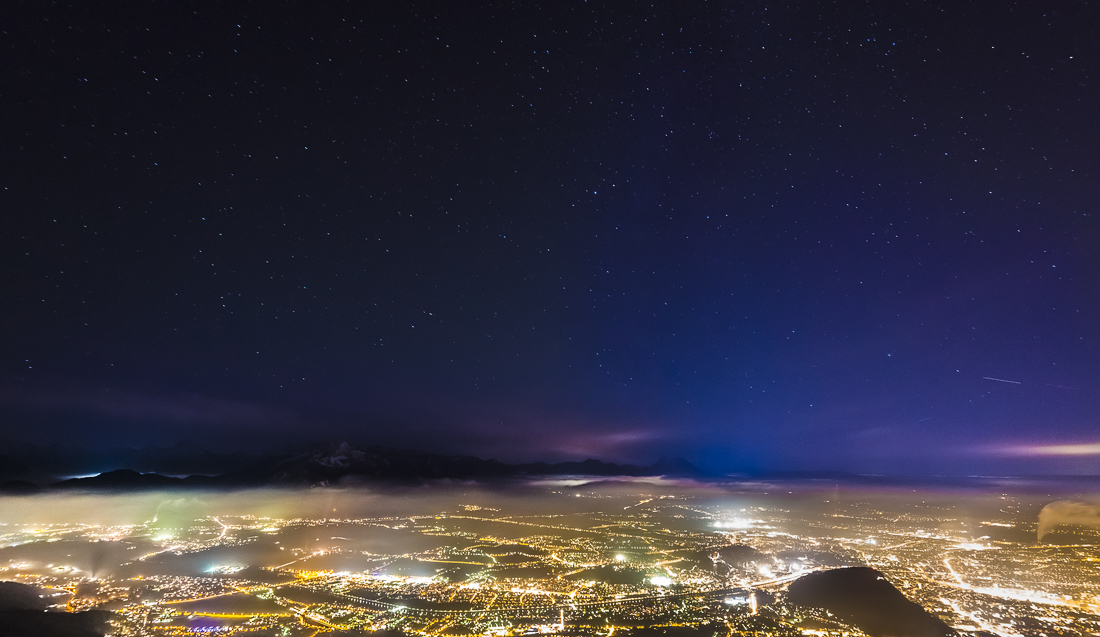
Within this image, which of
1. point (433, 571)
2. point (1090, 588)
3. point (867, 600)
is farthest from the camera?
point (433, 571)

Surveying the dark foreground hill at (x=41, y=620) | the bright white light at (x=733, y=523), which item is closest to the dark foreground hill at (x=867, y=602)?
the bright white light at (x=733, y=523)

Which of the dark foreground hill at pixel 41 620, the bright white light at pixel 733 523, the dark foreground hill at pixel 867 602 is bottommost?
the bright white light at pixel 733 523

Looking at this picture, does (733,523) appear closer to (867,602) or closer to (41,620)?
(867,602)

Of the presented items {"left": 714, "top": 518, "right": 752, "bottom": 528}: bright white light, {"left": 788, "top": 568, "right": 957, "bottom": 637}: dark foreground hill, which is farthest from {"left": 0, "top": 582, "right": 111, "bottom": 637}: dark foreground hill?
{"left": 714, "top": 518, "right": 752, "bottom": 528}: bright white light

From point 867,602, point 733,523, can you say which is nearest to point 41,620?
point 867,602

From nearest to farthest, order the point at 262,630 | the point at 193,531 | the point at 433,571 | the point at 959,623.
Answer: the point at 262,630, the point at 959,623, the point at 433,571, the point at 193,531

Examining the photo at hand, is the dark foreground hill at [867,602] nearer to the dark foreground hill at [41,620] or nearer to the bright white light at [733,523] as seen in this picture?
the bright white light at [733,523]

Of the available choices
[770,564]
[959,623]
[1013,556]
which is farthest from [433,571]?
[1013,556]

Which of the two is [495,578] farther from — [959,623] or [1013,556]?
[1013,556]
